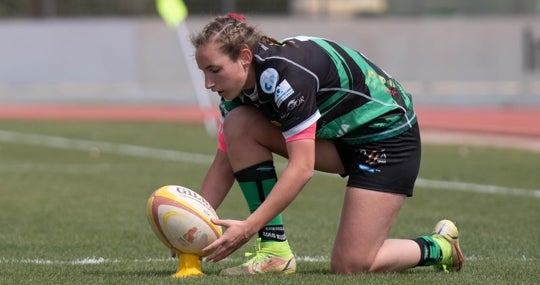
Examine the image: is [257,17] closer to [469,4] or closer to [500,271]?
[469,4]

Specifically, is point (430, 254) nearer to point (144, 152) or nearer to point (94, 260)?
point (94, 260)

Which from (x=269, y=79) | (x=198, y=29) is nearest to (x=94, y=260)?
(x=269, y=79)

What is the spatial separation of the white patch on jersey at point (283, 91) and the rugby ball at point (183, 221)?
0.73m

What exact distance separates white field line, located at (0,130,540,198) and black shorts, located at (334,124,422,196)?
4.66m

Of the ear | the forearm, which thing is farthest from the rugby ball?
the ear

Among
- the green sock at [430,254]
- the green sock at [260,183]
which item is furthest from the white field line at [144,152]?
the green sock at [260,183]

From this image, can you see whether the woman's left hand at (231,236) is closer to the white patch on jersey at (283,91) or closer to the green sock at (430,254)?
the white patch on jersey at (283,91)

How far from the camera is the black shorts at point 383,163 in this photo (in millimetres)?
6215

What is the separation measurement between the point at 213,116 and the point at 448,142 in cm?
631

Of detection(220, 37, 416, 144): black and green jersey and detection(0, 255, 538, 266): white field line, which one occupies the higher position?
detection(220, 37, 416, 144): black and green jersey

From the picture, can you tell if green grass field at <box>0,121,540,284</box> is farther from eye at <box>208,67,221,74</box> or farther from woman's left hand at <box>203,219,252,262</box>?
eye at <box>208,67,221,74</box>

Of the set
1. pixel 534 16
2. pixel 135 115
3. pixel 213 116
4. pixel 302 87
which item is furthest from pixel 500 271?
pixel 534 16

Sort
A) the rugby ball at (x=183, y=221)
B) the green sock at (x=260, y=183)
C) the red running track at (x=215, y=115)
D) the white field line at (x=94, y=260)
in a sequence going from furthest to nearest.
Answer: the red running track at (x=215, y=115) → the white field line at (x=94, y=260) → the green sock at (x=260, y=183) → the rugby ball at (x=183, y=221)

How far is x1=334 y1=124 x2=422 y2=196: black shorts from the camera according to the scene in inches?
245
